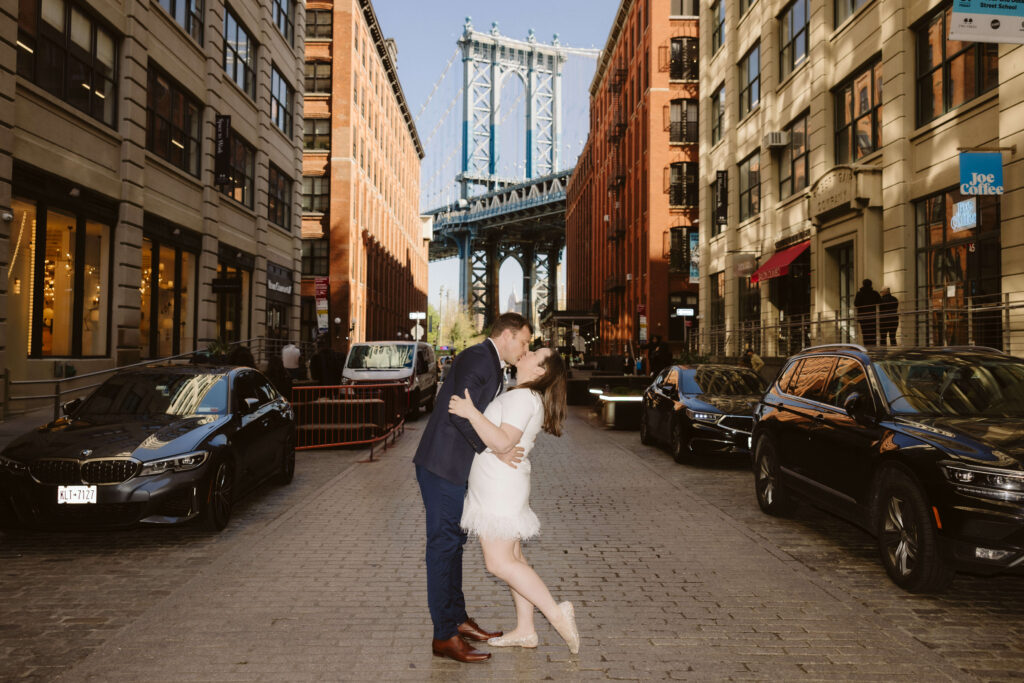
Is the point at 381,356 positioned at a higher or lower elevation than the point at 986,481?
higher

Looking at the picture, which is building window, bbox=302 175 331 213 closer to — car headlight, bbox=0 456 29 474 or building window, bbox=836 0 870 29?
building window, bbox=836 0 870 29

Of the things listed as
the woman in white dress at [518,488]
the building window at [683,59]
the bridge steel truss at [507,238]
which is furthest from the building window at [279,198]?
the bridge steel truss at [507,238]

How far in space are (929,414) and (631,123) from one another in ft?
143

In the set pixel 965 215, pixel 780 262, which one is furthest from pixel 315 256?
pixel 965 215

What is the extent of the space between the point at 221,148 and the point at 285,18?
10.5 m

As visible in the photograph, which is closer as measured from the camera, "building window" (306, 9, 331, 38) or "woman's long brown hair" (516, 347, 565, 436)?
"woman's long brown hair" (516, 347, 565, 436)

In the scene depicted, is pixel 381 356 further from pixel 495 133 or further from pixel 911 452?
pixel 495 133

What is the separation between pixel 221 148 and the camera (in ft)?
78.1

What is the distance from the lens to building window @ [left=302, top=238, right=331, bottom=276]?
1827 inches

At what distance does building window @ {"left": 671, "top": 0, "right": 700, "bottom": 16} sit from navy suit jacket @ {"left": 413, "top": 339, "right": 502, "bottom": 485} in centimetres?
4176

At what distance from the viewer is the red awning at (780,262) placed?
869 inches

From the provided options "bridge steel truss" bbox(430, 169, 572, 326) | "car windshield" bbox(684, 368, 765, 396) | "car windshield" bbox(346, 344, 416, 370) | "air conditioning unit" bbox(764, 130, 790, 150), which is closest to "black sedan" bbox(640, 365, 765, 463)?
"car windshield" bbox(684, 368, 765, 396)

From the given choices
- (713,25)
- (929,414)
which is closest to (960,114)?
(929,414)

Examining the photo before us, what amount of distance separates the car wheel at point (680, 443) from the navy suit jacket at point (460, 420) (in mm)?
8411
